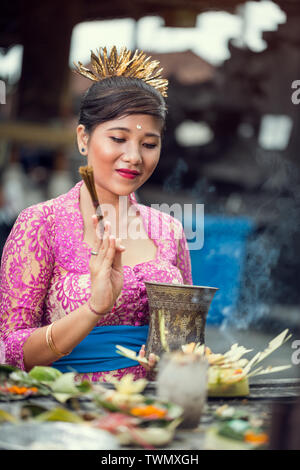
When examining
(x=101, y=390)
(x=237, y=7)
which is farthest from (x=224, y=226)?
(x=101, y=390)

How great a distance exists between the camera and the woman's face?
1.97 metres

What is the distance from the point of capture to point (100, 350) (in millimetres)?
1925

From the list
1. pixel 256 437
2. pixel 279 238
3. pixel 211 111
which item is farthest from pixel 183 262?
pixel 211 111

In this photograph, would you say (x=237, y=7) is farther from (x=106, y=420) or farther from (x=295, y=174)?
(x=106, y=420)

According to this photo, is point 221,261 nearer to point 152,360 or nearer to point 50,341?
point 50,341

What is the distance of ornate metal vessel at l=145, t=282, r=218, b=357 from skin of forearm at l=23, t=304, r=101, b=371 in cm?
17

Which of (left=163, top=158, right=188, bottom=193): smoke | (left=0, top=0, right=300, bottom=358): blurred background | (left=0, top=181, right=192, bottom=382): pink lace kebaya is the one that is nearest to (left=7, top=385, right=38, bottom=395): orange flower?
(left=0, top=181, right=192, bottom=382): pink lace kebaya

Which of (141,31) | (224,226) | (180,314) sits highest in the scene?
(141,31)

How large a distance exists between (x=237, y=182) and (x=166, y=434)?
4930 millimetres

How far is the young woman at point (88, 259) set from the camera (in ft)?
6.31

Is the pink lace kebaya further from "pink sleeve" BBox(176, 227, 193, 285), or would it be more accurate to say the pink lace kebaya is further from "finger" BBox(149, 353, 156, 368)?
"finger" BBox(149, 353, 156, 368)

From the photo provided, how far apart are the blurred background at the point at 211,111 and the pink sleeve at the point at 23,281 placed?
1.82m

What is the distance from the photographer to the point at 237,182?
5.99 meters

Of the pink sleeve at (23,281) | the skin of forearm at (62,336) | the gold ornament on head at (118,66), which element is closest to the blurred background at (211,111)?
the gold ornament on head at (118,66)
